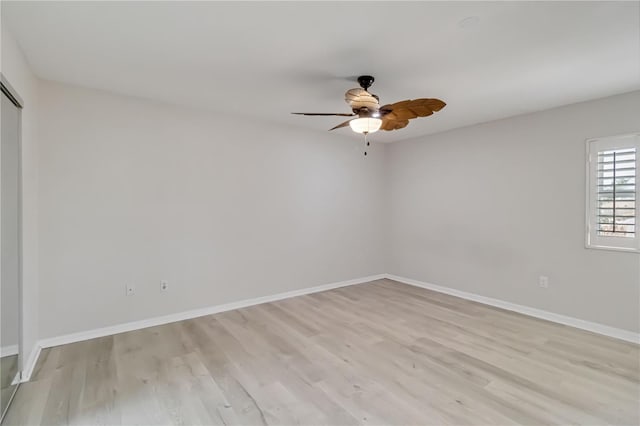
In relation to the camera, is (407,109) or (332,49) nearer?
(332,49)

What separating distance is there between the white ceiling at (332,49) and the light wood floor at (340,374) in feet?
8.12

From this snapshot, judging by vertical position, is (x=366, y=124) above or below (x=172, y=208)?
above

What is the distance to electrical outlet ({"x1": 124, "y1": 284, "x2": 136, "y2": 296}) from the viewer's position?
3.31 m

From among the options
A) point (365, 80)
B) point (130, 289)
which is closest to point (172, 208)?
point (130, 289)

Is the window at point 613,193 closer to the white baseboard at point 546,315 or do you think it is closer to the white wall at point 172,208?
the white baseboard at point 546,315

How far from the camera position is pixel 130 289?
332cm

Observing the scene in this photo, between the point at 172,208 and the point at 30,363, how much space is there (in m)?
1.77

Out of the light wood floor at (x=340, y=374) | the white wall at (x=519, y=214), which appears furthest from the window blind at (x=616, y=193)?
the light wood floor at (x=340, y=374)

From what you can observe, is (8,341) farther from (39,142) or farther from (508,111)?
(508,111)

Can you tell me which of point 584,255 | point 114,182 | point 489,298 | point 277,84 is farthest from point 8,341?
point 584,255

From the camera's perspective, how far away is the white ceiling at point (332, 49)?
6.14 feet

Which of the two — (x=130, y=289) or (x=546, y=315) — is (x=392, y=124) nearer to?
(x=546, y=315)

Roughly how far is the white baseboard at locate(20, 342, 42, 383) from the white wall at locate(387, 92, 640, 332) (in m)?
4.78

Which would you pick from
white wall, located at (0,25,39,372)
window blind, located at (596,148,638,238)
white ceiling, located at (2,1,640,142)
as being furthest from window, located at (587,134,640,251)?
white wall, located at (0,25,39,372)
